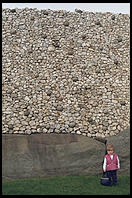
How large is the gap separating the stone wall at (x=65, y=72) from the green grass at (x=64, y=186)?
4939mm

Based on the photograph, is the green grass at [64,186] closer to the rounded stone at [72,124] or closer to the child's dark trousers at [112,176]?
the child's dark trousers at [112,176]

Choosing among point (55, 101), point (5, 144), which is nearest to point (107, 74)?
point (55, 101)

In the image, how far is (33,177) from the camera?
52.2 feet

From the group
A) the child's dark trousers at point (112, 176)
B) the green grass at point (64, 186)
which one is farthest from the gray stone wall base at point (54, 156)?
the child's dark trousers at point (112, 176)

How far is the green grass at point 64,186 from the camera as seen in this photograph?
12492 millimetres

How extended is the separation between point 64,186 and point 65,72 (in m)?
10.6

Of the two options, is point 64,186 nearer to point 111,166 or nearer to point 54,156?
point 111,166

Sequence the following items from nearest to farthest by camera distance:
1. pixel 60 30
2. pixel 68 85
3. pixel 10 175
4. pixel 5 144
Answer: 1. pixel 10 175
2. pixel 5 144
3. pixel 68 85
4. pixel 60 30

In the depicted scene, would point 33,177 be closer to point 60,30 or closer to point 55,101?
point 55,101

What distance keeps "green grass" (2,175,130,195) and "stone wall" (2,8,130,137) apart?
16.2 ft

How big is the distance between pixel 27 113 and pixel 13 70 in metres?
3.59

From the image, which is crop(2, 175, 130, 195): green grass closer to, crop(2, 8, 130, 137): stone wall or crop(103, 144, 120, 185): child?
crop(103, 144, 120, 185): child

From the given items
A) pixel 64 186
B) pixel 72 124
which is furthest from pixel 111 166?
pixel 72 124

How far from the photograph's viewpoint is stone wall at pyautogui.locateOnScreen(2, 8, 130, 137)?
20484 mm
